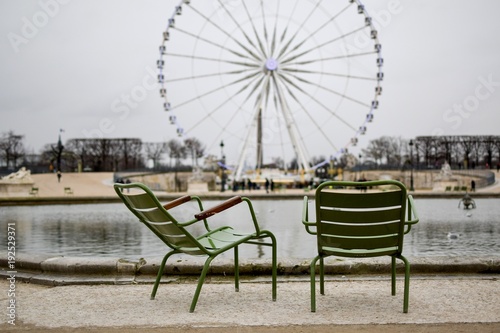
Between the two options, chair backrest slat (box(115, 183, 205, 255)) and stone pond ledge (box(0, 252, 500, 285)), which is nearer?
chair backrest slat (box(115, 183, 205, 255))

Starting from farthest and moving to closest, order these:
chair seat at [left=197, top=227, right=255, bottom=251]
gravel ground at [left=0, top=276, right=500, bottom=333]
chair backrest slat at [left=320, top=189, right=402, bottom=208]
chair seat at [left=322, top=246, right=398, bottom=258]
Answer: chair seat at [left=197, top=227, right=255, bottom=251] < chair seat at [left=322, top=246, right=398, bottom=258] < chair backrest slat at [left=320, top=189, right=402, bottom=208] < gravel ground at [left=0, top=276, right=500, bottom=333]

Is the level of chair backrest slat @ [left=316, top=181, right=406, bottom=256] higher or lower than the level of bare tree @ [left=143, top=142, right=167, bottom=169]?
lower

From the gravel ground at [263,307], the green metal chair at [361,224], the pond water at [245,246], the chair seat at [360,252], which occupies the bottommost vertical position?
the pond water at [245,246]

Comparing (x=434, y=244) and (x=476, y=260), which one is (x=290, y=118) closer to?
(x=434, y=244)

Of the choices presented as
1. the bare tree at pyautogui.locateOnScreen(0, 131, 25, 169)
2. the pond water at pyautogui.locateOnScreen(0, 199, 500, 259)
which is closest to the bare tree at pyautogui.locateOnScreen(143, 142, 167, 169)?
the bare tree at pyautogui.locateOnScreen(0, 131, 25, 169)

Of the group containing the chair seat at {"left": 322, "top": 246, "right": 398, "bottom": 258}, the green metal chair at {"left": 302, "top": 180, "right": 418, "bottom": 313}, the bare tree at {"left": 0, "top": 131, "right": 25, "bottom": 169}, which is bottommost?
the chair seat at {"left": 322, "top": 246, "right": 398, "bottom": 258}

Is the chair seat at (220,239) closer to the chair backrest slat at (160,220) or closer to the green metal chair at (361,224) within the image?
the chair backrest slat at (160,220)

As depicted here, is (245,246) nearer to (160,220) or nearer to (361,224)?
(160,220)

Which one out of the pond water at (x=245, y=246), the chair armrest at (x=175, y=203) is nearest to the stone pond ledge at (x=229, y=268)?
the chair armrest at (x=175, y=203)

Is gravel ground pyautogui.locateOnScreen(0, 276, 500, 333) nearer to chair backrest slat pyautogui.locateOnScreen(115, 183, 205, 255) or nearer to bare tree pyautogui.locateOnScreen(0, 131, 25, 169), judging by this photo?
chair backrest slat pyautogui.locateOnScreen(115, 183, 205, 255)

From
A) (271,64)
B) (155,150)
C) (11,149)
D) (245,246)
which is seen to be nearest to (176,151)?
(155,150)

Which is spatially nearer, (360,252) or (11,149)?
(360,252)

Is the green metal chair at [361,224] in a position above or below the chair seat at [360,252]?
above

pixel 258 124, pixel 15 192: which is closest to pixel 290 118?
pixel 258 124
